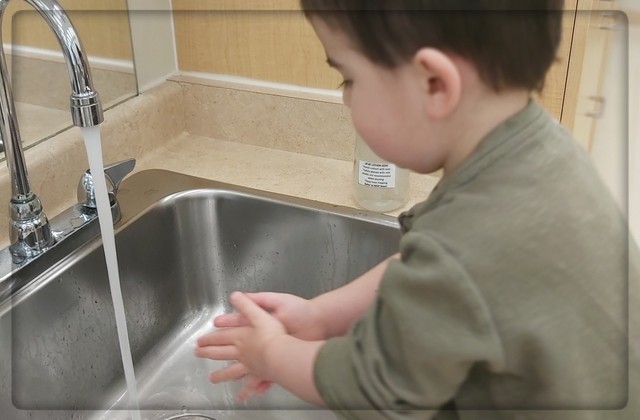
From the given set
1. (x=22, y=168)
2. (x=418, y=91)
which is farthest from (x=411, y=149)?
(x=22, y=168)

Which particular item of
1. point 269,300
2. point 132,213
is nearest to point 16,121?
point 132,213

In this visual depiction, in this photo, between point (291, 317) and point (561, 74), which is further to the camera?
point (561, 74)

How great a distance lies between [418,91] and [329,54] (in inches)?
2.8

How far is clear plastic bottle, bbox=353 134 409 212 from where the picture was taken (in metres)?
0.88

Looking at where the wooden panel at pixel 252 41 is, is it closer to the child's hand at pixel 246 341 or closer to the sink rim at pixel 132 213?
the sink rim at pixel 132 213

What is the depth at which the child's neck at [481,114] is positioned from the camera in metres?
0.46

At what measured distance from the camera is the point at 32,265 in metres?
0.74

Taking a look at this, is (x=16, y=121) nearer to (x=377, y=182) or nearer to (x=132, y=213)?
(x=132, y=213)

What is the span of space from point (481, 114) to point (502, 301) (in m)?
0.13

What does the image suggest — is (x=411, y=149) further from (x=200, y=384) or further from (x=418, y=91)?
(x=200, y=384)

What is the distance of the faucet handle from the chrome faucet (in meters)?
0.07

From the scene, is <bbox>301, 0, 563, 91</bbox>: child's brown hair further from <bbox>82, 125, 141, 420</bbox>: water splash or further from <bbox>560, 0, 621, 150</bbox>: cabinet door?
<bbox>560, 0, 621, 150</bbox>: cabinet door

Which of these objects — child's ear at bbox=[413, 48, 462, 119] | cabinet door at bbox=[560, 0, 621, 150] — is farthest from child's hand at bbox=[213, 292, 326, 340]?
cabinet door at bbox=[560, 0, 621, 150]

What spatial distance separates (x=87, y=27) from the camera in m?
0.98
